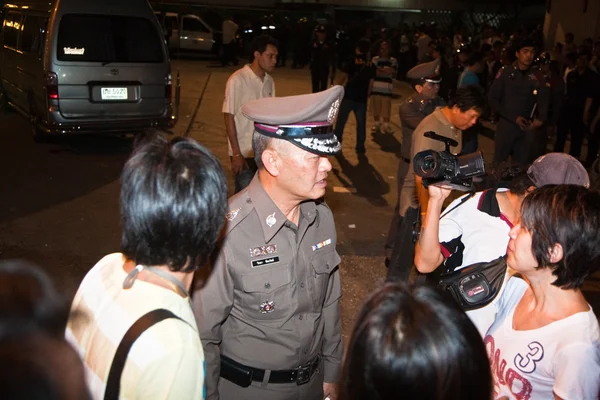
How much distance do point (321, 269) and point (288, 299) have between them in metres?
0.21

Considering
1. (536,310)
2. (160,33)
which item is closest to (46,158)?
(160,33)

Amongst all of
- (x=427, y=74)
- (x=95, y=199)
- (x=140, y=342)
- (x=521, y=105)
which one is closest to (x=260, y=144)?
(x=140, y=342)

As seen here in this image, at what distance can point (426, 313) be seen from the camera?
1306 mm

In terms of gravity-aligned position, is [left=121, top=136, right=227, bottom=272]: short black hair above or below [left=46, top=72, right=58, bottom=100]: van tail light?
above

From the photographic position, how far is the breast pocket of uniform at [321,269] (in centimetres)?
234

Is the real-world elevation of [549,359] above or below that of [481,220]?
below

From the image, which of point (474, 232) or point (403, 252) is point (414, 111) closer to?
point (403, 252)

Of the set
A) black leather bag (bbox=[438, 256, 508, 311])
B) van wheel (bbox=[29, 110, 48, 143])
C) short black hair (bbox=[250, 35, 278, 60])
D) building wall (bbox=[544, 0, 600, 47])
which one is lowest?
van wheel (bbox=[29, 110, 48, 143])

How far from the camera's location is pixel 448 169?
2.57 meters

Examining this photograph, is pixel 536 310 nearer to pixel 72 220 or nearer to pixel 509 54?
pixel 72 220

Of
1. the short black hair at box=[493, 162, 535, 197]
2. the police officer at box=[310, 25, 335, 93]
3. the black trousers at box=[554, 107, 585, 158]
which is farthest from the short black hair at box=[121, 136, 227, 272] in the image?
the police officer at box=[310, 25, 335, 93]

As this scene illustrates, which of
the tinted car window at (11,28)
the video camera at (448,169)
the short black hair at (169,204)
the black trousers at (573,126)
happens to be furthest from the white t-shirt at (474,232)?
the tinted car window at (11,28)

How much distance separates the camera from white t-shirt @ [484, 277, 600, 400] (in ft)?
5.98

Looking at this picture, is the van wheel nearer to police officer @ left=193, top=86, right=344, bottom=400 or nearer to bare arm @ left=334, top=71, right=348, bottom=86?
bare arm @ left=334, top=71, right=348, bottom=86
